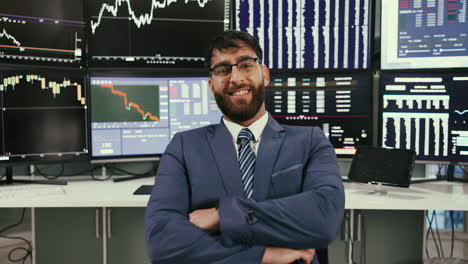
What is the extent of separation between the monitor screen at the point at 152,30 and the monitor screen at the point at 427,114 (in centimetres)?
100

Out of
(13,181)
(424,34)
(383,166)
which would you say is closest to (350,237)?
(383,166)

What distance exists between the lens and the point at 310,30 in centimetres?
Result: 220

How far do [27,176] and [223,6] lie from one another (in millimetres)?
1490

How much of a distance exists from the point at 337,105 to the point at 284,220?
1176 mm

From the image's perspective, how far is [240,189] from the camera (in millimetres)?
1284

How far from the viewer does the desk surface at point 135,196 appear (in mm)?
1672

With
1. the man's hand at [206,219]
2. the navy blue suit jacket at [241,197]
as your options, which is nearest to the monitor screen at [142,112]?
the navy blue suit jacket at [241,197]

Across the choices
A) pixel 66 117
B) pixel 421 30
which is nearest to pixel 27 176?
pixel 66 117

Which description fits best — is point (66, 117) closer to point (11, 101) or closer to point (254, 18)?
point (11, 101)

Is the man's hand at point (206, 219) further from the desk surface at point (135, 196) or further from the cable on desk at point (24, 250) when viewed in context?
the cable on desk at point (24, 250)

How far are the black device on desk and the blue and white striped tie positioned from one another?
81 centimetres

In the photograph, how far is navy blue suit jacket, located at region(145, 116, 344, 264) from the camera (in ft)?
3.78

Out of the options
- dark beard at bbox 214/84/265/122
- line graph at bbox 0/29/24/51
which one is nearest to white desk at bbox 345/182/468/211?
dark beard at bbox 214/84/265/122

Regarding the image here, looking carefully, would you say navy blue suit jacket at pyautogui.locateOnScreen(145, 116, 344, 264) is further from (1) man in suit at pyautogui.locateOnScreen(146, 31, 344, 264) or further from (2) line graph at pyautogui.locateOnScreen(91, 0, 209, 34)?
(2) line graph at pyautogui.locateOnScreen(91, 0, 209, 34)
